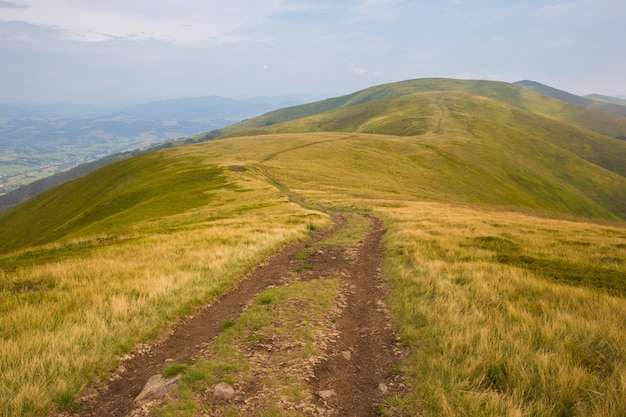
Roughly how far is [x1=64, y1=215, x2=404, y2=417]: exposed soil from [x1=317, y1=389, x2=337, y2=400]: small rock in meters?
0.02

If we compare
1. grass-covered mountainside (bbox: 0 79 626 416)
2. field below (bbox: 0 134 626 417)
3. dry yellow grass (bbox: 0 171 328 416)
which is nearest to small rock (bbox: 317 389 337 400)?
field below (bbox: 0 134 626 417)

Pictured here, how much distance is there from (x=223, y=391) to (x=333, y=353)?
3147 mm

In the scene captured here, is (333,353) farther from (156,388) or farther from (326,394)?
(156,388)

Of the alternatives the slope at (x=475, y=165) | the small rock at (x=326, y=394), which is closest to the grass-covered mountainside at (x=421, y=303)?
the small rock at (x=326, y=394)

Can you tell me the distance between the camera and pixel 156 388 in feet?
24.7

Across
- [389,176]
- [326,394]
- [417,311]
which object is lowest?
[326,394]

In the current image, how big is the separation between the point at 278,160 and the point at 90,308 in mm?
76672

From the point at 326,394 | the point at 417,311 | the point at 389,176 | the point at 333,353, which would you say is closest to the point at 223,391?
the point at 326,394

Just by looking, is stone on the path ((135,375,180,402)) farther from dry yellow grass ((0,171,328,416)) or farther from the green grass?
dry yellow grass ((0,171,328,416))

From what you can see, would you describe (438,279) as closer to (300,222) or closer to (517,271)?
(517,271)

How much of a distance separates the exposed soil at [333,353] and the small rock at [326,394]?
0.02m

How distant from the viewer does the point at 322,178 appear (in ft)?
234

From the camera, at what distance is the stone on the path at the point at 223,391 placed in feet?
23.5

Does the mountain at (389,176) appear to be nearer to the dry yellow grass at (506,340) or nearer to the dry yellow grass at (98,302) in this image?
the dry yellow grass at (98,302)
